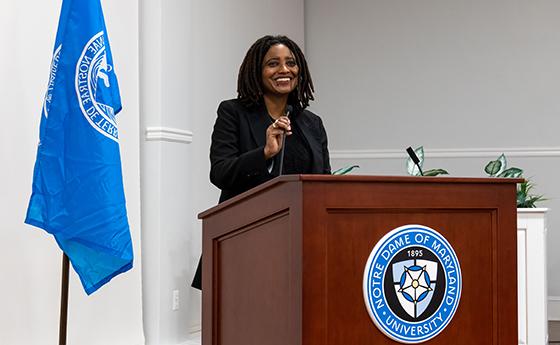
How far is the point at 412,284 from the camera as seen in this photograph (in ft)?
6.26

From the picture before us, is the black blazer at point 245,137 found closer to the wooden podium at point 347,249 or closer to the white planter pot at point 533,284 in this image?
the wooden podium at point 347,249

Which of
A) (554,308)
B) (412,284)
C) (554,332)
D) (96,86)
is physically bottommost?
(554,332)

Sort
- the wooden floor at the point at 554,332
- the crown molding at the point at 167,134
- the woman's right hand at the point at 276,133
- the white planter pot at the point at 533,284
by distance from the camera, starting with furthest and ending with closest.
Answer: the wooden floor at the point at 554,332 → the white planter pot at the point at 533,284 → the crown molding at the point at 167,134 → the woman's right hand at the point at 276,133

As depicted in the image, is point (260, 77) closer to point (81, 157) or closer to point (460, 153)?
point (81, 157)

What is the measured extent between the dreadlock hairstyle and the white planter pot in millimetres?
1875

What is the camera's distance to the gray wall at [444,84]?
614 centimetres

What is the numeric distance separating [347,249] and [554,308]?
4.55 m

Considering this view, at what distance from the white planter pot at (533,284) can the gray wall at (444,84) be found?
1.68 m

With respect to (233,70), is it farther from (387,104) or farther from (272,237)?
(272,237)

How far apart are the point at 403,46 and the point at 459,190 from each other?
4.49 meters

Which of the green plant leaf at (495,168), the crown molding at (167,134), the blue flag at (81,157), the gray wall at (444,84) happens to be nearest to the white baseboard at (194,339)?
the crown molding at (167,134)

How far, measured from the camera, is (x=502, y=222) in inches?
80.4

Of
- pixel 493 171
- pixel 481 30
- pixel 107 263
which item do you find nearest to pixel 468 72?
pixel 481 30

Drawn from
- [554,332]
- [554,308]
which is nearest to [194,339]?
[554,332]
